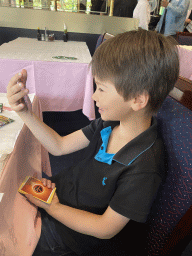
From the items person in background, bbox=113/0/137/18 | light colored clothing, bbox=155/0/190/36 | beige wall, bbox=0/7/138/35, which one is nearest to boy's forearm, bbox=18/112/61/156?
beige wall, bbox=0/7/138/35

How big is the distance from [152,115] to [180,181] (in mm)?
210

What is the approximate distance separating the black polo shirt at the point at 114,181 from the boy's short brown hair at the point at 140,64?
0.42 ft

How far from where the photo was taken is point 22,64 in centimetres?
160

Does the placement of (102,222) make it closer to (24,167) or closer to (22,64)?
(24,167)

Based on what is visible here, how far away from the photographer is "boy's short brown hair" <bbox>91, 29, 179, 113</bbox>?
0.50 metres

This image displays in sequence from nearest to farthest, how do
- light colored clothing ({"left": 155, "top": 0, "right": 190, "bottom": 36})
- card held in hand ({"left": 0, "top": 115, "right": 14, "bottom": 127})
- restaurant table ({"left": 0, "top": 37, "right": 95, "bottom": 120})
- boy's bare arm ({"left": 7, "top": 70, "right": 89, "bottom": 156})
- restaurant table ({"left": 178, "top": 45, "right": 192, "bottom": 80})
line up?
1. boy's bare arm ({"left": 7, "top": 70, "right": 89, "bottom": 156})
2. card held in hand ({"left": 0, "top": 115, "right": 14, "bottom": 127})
3. restaurant table ({"left": 0, "top": 37, "right": 95, "bottom": 120})
4. restaurant table ({"left": 178, "top": 45, "right": 192, "bottom": 80})
5. light colored clothing ({"left": 155, "top": 0, "right": 190, "bottom": 36})

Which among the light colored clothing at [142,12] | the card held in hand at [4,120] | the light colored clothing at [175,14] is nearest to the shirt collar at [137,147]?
the card held in hand at [4,120]

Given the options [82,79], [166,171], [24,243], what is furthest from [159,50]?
[82,79]

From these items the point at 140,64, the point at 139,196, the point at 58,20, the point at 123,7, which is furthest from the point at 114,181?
the point at 123,7

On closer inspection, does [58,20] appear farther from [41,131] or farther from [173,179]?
[173,179]

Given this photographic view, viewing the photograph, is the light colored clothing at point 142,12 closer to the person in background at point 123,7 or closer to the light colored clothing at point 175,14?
the person in background at point 123,7

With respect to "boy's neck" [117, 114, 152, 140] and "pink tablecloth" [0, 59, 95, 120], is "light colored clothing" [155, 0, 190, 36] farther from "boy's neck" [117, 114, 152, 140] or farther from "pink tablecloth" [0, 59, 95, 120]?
"boy's neck" [117, 114, 152, 140]

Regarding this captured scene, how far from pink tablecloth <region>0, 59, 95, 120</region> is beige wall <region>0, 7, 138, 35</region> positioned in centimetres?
137

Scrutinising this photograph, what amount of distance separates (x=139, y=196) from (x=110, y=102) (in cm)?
27
